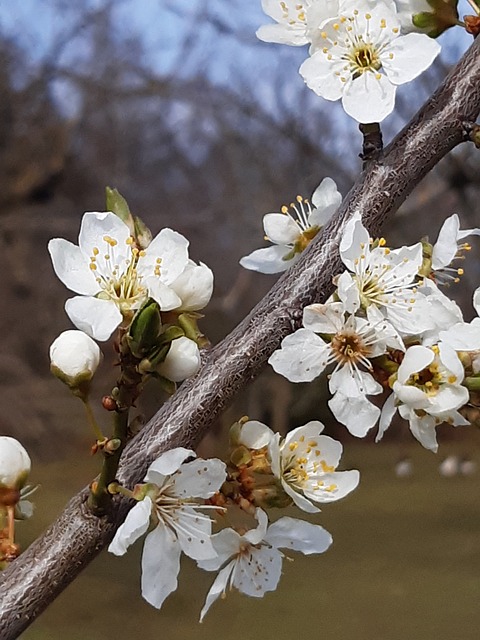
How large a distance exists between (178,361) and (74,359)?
0.07m

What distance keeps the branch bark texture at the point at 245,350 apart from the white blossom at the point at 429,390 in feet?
0.19

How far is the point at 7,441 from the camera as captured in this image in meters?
0.42

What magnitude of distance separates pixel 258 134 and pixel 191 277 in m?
4.94

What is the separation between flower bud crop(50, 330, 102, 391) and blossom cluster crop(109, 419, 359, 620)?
0.06 m

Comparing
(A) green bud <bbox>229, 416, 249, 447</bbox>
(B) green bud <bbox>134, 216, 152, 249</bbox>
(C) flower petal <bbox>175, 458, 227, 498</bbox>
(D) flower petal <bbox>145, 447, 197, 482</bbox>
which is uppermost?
(B) green bud <bbox>134, 216, 152, 249</bbox>

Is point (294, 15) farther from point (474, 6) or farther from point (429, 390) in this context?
point (429, 390)

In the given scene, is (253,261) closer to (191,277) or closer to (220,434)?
(191,277)

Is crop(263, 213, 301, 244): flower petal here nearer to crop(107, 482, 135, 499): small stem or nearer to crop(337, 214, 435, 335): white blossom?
crop(337, 214, 435, 335): white blossom

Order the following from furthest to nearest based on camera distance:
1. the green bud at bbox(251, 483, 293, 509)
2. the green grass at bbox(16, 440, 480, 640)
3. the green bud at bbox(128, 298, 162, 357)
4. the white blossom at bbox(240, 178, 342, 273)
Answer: the green grass at bbox(16, 440, 480, 640) < the white blossom at bbox(240, 178, 342, 273) < the green bud at bbox(251, 483, 293, 509) < the green bud at bbox(128, 298, 162, 357)

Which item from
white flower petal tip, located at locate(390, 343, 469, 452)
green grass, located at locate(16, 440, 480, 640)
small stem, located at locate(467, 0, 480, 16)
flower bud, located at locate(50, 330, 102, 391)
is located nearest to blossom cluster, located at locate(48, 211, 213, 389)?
flower bud, located at locate(50, 330, 102, 391)

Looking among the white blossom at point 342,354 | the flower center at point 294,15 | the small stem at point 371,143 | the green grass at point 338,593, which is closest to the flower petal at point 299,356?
the white blossom at point 342,354

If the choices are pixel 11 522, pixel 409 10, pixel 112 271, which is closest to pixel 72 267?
pixel 112 271

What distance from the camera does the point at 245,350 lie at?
385mm

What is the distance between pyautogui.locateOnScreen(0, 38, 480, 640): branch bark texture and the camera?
1.15 ft
